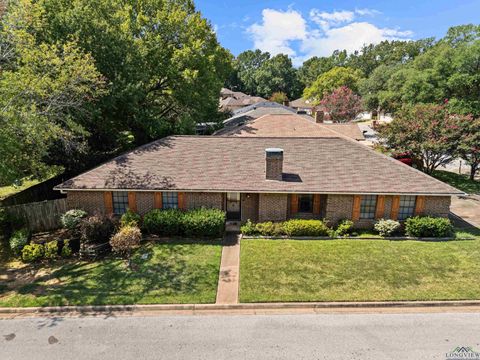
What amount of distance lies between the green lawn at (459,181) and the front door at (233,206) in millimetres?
19186

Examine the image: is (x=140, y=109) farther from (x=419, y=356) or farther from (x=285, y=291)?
(x=419, y=356)

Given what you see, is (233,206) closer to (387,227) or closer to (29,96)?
(387,227)

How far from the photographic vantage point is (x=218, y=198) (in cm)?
1647

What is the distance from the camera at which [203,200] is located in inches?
650

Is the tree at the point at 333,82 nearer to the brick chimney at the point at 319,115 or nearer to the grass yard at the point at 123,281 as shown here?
the brick chimney at the point at 319,115

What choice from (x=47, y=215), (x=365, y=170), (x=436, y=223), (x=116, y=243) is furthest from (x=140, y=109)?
(x=436, y=223)

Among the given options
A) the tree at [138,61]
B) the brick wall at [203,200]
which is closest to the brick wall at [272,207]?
the brick wall at [203,200]

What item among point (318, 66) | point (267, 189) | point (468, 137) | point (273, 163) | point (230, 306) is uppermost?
point (318, 66)

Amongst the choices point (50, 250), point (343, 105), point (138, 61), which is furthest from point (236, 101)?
point (50, 250)

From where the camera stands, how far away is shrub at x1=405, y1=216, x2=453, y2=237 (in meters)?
15.9

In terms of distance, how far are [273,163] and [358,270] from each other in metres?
6.70

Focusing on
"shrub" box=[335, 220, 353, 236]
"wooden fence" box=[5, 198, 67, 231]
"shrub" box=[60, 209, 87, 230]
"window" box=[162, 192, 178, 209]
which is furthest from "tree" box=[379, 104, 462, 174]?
"wooden fence" box=[5, 198, 67, 231]

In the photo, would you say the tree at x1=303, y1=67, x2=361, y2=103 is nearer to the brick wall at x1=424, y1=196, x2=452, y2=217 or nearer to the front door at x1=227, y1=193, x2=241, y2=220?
the brick wall at x1=424, y1=196, x2=452, y2=217

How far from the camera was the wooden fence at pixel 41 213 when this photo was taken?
1594cm
